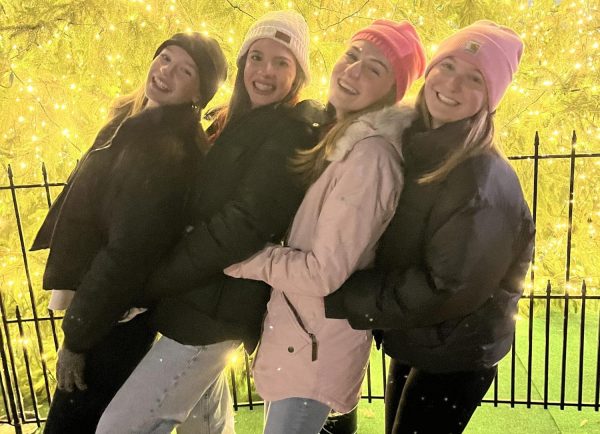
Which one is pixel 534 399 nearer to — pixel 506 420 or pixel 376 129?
pixel 506 420

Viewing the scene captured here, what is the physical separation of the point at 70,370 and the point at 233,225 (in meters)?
0.85

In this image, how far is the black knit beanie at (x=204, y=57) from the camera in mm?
2150

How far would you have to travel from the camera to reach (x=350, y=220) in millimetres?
1851

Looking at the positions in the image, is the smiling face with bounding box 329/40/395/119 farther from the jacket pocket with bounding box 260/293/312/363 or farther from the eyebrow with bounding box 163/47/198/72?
the jacket pocket with bounding box 260/293/312/363

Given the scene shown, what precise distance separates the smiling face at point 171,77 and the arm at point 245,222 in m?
0.42

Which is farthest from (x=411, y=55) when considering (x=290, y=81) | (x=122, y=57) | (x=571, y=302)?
(x=571, y=302)

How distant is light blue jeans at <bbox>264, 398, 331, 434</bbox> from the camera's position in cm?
202

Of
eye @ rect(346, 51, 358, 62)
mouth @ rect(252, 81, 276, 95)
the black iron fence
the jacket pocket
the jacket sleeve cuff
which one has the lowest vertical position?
the black iron fence

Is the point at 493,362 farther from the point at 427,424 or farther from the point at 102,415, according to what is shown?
the point at 102,415

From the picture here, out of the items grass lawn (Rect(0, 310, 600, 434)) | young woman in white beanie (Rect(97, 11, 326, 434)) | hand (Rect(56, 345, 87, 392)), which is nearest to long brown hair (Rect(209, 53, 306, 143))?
young woman in white beanie (Rect(97, 11, 326, 434))

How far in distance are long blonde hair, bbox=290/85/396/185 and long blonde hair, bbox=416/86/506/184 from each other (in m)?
0.33

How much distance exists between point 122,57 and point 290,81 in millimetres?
1880

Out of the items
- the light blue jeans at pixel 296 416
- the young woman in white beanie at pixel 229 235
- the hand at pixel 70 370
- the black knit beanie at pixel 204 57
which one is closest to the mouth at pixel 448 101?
the young woman in white beanie at pixel 229 235

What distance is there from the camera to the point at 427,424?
2.06m
